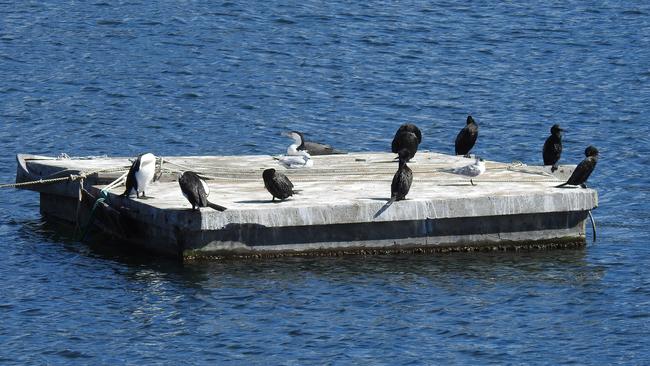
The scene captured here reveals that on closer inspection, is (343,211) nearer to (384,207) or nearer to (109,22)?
(384,207)

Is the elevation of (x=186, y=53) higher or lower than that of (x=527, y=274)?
higher

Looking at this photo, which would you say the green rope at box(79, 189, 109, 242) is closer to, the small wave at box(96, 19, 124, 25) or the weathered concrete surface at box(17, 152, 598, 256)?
the weathered concrete surface at box(17, 152, 598, 256)

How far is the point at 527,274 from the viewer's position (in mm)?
23281

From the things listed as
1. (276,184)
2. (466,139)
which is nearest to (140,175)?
(276,184)

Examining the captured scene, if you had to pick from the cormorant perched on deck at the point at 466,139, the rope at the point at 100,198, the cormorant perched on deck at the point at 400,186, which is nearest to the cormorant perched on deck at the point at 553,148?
the cormorant perched on deck at the point at 466,139

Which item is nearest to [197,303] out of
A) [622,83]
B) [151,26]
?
[622,83]

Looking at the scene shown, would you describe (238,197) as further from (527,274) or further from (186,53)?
(186,53)

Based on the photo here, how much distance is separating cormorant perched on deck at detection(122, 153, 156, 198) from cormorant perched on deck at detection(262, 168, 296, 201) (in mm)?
1871

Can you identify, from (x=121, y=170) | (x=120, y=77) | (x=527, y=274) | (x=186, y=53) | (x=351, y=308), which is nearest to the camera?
(x=351, y=308)

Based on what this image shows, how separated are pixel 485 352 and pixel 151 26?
28.7 metres

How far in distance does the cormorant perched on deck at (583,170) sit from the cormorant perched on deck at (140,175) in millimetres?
6837

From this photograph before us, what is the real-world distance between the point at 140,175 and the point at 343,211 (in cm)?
330

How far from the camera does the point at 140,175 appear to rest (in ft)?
77.9

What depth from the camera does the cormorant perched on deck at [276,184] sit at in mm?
23266
